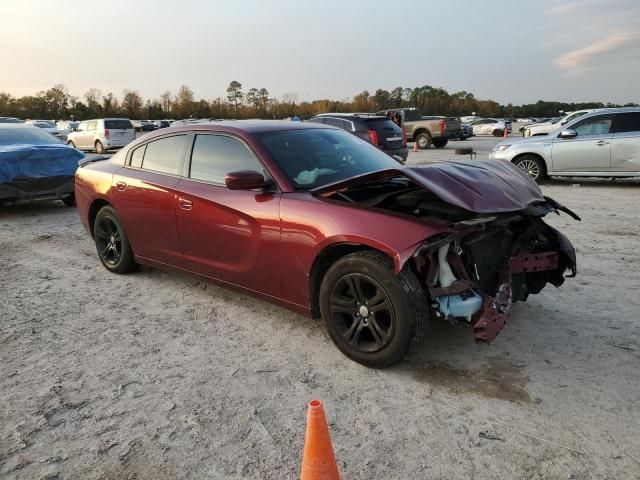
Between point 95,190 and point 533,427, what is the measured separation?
4.64 meters

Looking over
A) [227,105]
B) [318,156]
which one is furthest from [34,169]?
[227,105]

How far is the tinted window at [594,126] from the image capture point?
10.5m

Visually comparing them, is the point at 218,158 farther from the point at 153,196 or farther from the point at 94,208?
the point at 94,208

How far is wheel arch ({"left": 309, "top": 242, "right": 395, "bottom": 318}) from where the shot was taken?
133 inches

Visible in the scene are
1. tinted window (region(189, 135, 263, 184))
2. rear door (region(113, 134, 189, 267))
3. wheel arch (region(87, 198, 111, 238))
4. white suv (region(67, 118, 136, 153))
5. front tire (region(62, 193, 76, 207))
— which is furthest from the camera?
white suv (region(67, 118, 136, 153))

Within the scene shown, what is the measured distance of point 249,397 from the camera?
3.03 meters

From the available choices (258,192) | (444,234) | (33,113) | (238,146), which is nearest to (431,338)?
(444,234)

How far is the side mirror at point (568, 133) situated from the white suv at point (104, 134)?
19667 millimetres

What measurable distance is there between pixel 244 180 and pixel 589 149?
9353mm

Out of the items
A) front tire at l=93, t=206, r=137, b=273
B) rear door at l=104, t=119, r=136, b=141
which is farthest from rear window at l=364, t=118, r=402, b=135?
rear door at l=104, t=119, r=136, b=141

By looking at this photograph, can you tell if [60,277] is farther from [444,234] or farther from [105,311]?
[444,234]

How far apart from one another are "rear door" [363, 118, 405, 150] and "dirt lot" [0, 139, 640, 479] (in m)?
9.68

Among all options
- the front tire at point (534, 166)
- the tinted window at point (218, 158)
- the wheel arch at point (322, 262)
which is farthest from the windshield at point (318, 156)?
the front tire at point (534, 166)

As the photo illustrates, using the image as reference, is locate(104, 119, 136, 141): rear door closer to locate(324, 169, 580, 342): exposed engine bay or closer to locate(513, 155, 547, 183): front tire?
locate(513, 155, 547, 183): front tire
